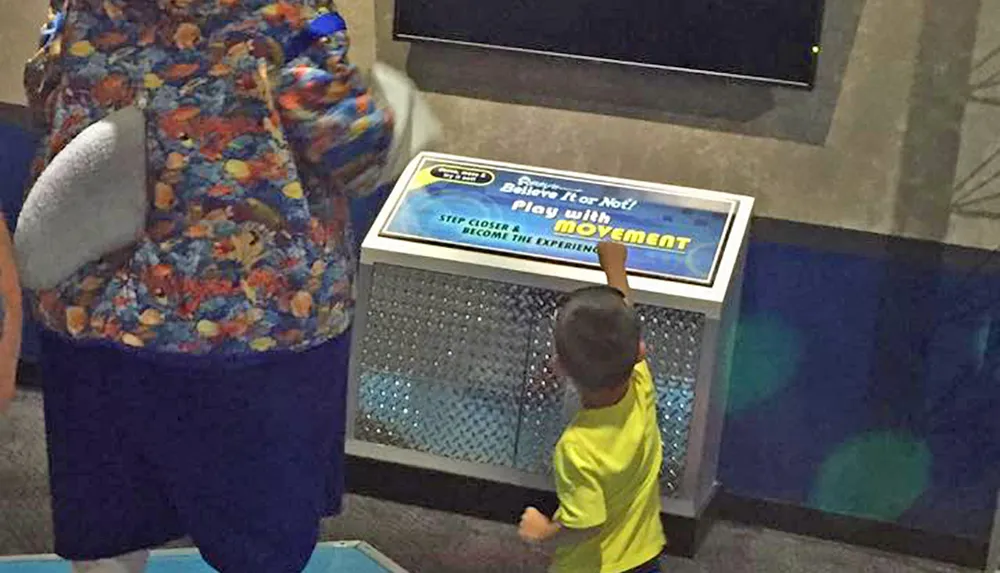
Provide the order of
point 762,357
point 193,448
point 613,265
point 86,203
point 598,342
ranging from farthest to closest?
point 762,357 < point 613,265 < point 598,342 < point 193,448 < point 86,203

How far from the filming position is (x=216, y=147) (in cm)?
164

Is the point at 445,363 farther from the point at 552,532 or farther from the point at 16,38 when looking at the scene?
the point at 16,38

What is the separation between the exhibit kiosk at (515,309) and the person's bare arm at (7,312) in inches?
40.8

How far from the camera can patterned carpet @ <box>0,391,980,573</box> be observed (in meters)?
2.65

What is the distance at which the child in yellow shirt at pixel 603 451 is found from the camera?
6.16ft

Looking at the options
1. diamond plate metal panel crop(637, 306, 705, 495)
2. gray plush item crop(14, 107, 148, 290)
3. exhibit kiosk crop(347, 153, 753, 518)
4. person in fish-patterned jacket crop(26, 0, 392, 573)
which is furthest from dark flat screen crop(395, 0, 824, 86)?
gray plush item crop(14, 107, 148, 290)

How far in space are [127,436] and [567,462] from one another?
1.92ft

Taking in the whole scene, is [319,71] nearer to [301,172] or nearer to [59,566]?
[301,172]

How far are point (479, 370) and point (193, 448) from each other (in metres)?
0.99

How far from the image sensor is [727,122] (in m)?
2.71

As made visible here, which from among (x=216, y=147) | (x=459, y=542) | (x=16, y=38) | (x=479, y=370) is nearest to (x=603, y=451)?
(x=216, y=147)

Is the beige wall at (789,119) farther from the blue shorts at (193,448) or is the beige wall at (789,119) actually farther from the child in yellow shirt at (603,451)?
the blue shorts at (193,448)

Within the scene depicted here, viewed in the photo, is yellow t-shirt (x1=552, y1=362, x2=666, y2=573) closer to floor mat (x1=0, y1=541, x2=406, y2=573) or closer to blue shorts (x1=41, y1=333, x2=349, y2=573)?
blue shorts (x1=41, y1=333, x2=349, y2=573)

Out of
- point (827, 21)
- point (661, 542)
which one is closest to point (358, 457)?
point (661, 542)
